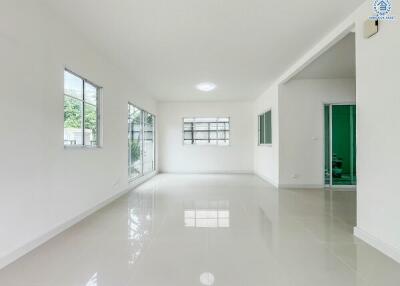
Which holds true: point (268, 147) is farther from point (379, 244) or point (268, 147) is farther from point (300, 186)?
point (379, 244)

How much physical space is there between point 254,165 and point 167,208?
19.8ft

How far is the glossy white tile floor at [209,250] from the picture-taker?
7.46 feet

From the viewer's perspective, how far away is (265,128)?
328 inches

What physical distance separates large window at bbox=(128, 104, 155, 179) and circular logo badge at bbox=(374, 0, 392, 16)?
542 centimetres

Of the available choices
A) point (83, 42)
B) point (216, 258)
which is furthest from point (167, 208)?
point (83, 42)

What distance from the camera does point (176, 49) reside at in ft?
14.8

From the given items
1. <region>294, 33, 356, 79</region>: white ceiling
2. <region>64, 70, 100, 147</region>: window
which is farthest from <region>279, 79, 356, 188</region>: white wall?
<region>64, 70, 100, 147</region>: window

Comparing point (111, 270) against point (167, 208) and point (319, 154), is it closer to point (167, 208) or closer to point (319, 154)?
point (167, 208)

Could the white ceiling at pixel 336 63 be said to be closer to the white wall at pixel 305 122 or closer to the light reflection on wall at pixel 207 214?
the white wall at pixel 305 122

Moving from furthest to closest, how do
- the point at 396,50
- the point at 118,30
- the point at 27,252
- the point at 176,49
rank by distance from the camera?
the point at 176,49 → the point at 118,30 → the point at 27,252 → the point at 396,50

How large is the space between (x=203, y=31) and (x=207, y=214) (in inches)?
115

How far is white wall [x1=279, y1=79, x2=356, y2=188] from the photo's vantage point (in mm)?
6660

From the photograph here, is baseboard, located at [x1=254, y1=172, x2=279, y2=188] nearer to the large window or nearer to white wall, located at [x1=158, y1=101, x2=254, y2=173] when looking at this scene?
white wall, located at [x1=158, y1=101, x2=254, y2=173]

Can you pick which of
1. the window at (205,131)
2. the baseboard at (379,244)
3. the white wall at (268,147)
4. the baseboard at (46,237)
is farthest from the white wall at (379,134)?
the window at (205,131)
